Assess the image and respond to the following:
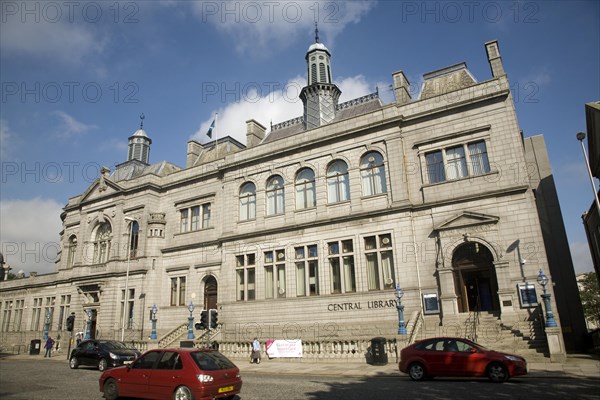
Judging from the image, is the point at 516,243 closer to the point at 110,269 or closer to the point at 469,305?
the point at 469,305

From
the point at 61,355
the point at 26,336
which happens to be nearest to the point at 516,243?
the point at 61,355

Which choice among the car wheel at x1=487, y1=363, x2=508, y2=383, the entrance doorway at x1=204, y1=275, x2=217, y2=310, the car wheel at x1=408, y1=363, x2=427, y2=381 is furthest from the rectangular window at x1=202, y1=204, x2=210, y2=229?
the car wheel at x1=487, y1=363, x2=508, y2=383

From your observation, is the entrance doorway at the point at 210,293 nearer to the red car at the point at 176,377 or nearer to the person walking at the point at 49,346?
the person walking at the point at 49,346

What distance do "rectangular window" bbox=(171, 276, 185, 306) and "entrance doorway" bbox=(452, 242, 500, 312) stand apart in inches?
851

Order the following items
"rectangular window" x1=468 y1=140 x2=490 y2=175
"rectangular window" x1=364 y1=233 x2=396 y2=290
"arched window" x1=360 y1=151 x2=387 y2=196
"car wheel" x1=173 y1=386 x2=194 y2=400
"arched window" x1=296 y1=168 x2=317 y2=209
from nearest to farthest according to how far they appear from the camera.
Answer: "car wheel" x1=173 y1=386 x2=194 y2=400, "rectangular window" x1=468 y1=140 x2=490 y2=175, "rectangular window" x1=364 y1=233 x2=396 y2=290, "arched window" x1=360 y1=151 x2=387 y2=196, "arched window" x1=296 y1=168 x2=317 y2=209

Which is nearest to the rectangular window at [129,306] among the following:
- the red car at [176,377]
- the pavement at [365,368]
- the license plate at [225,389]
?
the pavement at [365,368]

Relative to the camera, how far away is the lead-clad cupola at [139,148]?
4694 cm

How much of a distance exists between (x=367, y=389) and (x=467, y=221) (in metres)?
14.0

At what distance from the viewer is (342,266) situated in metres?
26.7

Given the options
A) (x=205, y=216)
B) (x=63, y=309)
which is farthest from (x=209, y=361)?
(x=63, y=309)

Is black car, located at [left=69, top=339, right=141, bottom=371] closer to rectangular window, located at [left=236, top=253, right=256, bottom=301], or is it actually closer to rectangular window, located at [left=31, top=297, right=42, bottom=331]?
rectangular window, located at [left=236, top=253, right=256, bottom=301]

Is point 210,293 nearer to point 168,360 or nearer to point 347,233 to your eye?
point 347,233

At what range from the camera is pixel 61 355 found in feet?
117

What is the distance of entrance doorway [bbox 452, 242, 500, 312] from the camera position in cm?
2305
